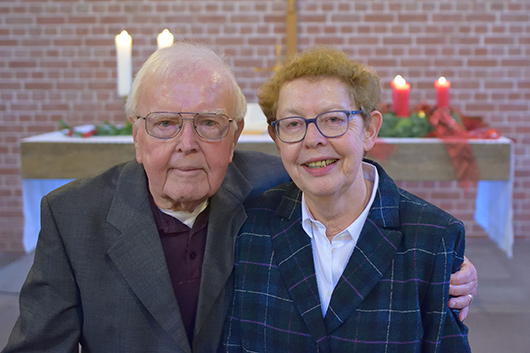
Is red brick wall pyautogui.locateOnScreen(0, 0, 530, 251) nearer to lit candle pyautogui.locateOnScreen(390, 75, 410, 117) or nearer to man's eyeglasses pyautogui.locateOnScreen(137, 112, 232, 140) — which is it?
lit candle pyautogui.locateOnScreen(390, 75, 410, 117)

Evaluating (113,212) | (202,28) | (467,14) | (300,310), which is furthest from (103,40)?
(300,310)

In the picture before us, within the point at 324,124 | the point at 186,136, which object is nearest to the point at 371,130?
the point at 324,124

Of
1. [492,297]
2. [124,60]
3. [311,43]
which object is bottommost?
[492,297]

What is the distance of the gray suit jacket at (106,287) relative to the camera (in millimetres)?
1438

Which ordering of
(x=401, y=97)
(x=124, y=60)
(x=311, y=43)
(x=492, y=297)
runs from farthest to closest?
(x=311, y=43) → (x=492, y=297) → (x=401, y=97) → (x=124, y=60)

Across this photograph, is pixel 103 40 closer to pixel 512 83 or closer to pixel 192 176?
pixel 512 83

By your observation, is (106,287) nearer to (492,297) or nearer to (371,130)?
(371,130)

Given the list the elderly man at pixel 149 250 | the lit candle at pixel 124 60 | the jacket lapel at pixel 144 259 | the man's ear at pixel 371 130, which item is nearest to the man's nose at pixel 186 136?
the elderly man at pixel 149 250

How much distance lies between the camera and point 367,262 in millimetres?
1404

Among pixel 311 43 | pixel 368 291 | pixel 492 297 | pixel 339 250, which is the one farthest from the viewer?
pixel 311 43

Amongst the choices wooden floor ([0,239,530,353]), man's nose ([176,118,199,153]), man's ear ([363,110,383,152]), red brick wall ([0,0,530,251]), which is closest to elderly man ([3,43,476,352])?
man's nose ([176,118,199,153])

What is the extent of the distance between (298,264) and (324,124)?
0.34 metres

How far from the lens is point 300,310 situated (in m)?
1.41

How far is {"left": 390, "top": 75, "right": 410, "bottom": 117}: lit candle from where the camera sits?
3173mm
